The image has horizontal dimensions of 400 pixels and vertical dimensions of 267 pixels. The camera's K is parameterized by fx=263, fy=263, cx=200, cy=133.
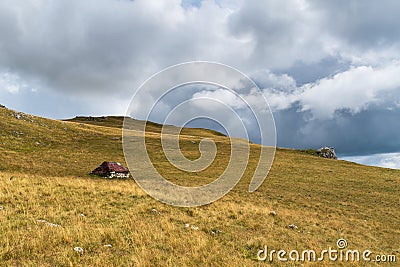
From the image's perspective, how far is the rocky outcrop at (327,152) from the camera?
72375 millimetres

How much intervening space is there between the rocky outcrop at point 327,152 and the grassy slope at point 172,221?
36.5 meters

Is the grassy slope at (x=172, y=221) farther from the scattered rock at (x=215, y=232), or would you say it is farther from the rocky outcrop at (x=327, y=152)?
the rocky outcrop at (x=327, y=152)

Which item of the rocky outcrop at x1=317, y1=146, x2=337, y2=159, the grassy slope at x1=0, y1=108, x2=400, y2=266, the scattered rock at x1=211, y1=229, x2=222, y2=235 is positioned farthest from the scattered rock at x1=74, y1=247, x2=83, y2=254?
the rocky outcrop at x1=317, y1=146, x2=337, y2=159

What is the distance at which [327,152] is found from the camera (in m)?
73.1

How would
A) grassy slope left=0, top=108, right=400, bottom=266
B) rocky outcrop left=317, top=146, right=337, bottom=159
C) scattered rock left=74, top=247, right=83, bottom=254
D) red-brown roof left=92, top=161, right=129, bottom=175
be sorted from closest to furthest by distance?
scattered rock left=74, top=247, right=83, bottom=254 → grassy slope left=0, top=108, right=400, bottom=266 → red-brown roof left=92, top=161, right=129, bottom=175 → rocky outcrop left=317, top=146, right=337, bottom=159

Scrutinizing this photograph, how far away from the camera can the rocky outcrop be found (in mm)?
72375

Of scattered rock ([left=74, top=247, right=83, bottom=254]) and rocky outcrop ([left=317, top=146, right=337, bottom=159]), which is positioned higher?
rocky outcrop ([left=317, top=146, right=337, bottom=159])

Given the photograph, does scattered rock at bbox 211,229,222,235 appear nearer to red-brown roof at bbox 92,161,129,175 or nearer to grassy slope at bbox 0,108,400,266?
grassy slope at bbox 0,108,400,266

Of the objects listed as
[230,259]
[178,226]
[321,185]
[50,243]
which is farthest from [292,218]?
[321,185]

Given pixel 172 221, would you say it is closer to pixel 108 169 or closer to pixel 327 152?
pixel 108 169

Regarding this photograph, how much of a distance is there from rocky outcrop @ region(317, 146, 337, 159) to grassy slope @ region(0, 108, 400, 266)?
36.5m

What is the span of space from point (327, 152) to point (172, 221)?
228 ft

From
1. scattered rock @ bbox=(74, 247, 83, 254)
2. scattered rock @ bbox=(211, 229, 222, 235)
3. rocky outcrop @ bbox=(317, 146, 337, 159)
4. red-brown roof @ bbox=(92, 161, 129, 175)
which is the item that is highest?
rocky outcrop @ bbox=(317, 146, 337, 159)

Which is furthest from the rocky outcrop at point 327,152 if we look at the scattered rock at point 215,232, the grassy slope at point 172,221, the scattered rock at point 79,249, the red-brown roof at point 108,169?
the scattered rock at point 79,249
